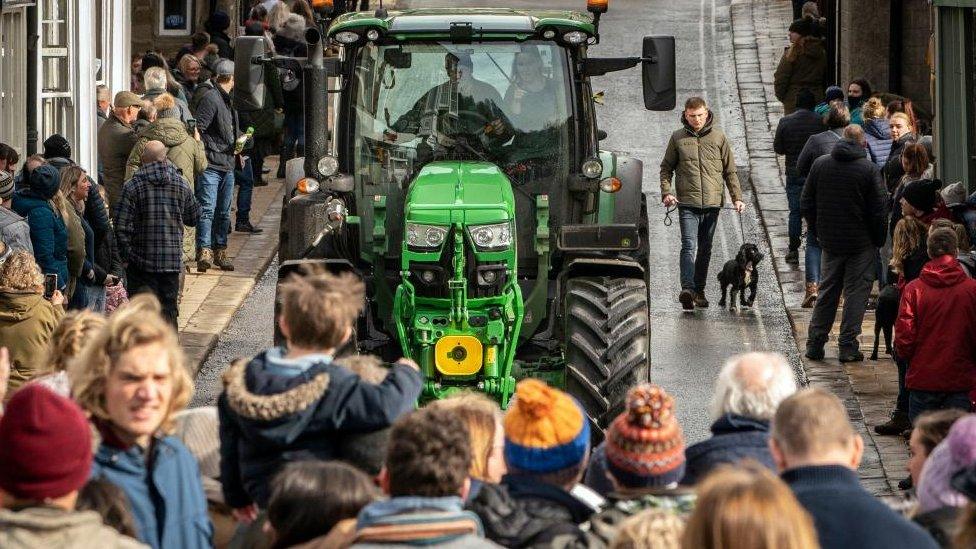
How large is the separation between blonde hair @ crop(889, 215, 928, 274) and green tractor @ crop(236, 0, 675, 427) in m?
1.87

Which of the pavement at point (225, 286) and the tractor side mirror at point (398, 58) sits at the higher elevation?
the tractor side mirror at point (398, 58)

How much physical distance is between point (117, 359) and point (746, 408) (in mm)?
2210

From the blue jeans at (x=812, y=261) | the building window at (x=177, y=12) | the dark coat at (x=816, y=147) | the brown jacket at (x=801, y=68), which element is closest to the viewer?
the blue jeans at (x=812, y=261)

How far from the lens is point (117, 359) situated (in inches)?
223

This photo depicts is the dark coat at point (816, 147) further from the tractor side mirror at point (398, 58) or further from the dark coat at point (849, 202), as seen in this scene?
the tractor side mirror at point (398, 58)

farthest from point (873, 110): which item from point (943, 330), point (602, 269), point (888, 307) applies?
point (602, 269)

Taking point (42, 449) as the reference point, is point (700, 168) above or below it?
above

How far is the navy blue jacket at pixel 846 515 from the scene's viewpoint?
5035 millimetres

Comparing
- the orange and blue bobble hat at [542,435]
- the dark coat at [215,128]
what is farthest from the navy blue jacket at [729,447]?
the dark coat at [215,128]

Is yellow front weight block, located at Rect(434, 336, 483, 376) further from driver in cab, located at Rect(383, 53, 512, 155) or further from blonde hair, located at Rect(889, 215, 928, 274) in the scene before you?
blonde hair, located at Rect(889, 215, 928, 274)

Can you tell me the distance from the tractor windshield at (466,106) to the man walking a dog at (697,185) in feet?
15.9

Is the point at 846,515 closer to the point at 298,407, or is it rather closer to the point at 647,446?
the point at 647,446

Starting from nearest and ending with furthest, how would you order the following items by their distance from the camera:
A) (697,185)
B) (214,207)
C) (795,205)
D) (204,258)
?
(697,185) < (204,258) < (214,207) < (795,205)

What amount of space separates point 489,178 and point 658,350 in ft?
13.7
